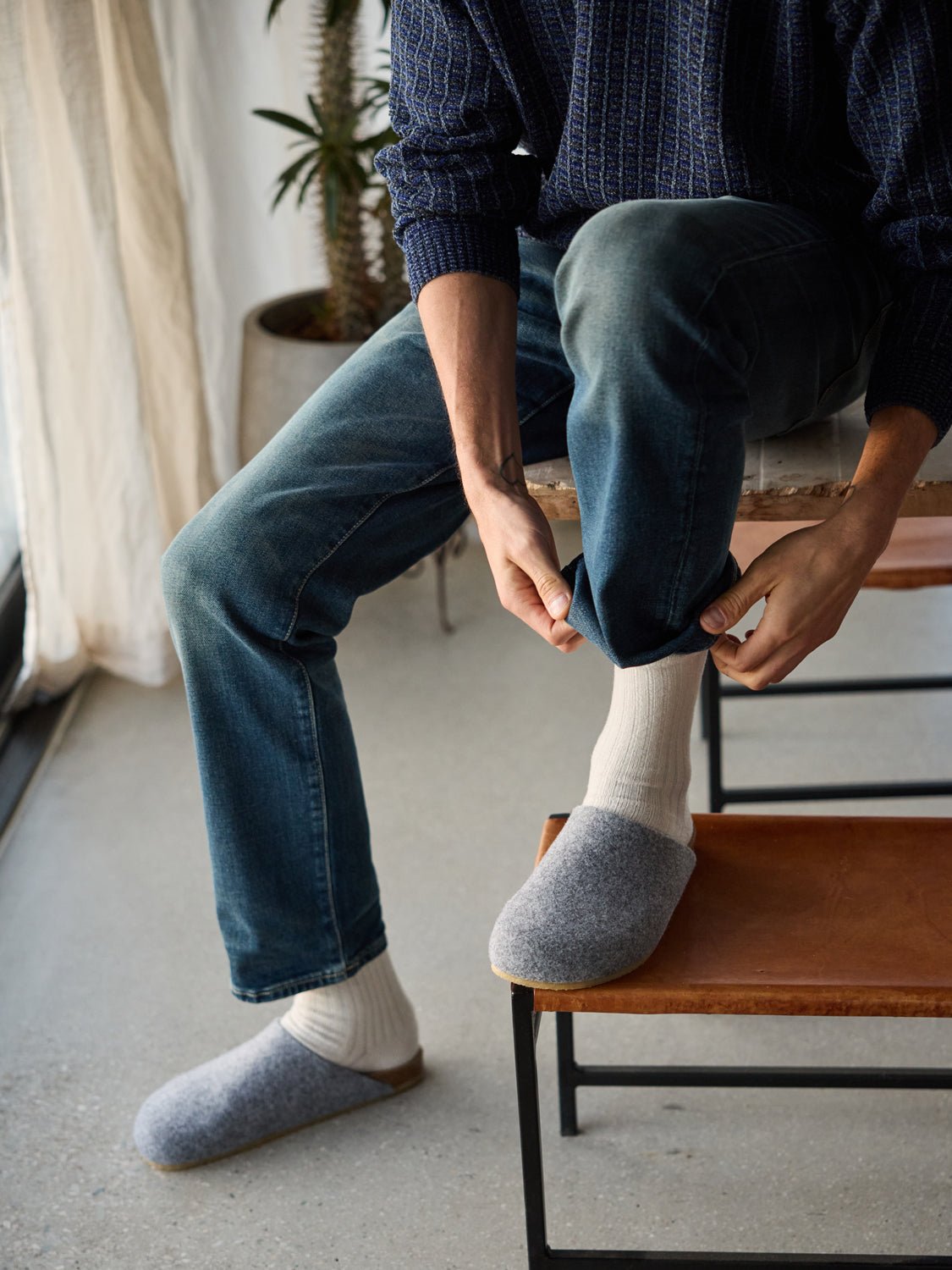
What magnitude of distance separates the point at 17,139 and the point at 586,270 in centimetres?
116

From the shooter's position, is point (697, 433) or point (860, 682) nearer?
point (697, 433)

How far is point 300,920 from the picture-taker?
42.3 inches

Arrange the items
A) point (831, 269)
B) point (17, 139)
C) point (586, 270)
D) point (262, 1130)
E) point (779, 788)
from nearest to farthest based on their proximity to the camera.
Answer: point (586, 270)
point (831, 269)
point (262, 1130)
point (779, 788)
point (17, 139)

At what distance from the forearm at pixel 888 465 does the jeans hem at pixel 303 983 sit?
0.56m

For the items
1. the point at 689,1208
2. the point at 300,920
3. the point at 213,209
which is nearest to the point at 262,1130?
the point at 300,920

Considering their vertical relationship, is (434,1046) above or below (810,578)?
below

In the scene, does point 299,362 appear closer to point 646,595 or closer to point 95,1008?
point 95,1008

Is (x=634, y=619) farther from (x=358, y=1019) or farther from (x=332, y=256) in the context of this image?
(x=332, y=256)

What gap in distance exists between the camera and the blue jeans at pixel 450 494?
0.73m

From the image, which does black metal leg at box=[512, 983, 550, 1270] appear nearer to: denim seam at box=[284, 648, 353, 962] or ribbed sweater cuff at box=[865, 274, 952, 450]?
denim seam at box=[284, 648, 353, 962]

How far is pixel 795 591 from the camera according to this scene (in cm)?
78

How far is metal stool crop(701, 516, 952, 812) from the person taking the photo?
121 centimetres

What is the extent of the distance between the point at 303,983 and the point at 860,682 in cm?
79

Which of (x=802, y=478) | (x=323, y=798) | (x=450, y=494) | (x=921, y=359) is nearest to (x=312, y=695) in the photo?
(x=323, y=798)
